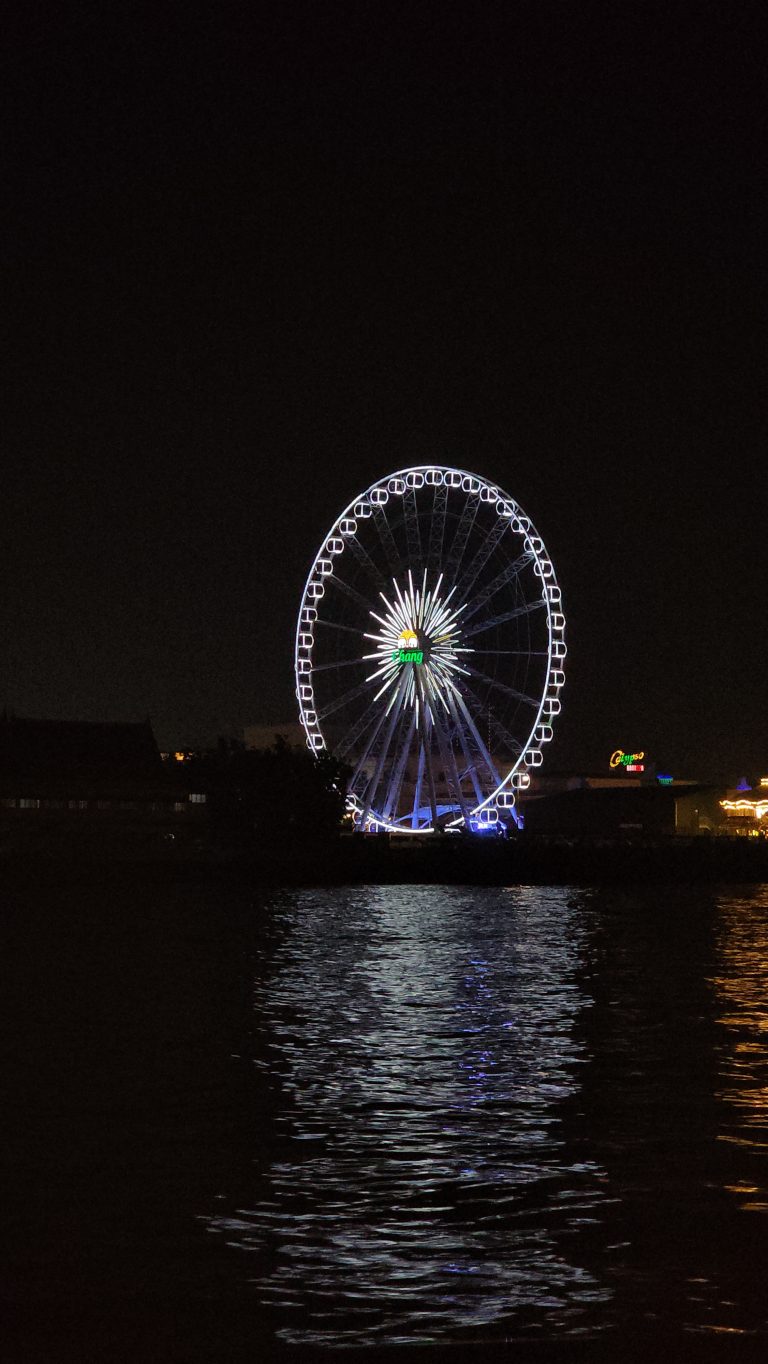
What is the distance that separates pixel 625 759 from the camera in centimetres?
16312

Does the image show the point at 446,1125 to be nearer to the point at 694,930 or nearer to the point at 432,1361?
the point at 432,1361

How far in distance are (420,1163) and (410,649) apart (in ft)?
161

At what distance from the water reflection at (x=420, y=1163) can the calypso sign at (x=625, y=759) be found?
13290cm

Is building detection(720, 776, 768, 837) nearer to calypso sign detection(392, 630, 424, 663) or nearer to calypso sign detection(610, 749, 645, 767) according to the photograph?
calypso sign detection(610, 749, 645, 767)

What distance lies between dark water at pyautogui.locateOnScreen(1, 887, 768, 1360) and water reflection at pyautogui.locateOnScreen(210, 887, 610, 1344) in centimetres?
3

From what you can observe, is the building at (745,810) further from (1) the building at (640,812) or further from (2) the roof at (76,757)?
(2) the roof at (76,757)

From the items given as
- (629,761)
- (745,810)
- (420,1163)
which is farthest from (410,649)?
(629,761)

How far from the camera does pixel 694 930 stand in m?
44.9

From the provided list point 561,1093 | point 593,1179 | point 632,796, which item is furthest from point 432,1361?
point 632,796

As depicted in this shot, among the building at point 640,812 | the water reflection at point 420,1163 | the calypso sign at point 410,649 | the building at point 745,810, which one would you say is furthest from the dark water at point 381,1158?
the building at point 745,810

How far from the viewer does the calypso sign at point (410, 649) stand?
62.6 metres

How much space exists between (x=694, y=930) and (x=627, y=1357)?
36987mm

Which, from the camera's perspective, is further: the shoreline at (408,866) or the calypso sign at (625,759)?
the calypso sign at (625,759)

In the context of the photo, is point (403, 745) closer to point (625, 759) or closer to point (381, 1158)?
point (381, 1158)
